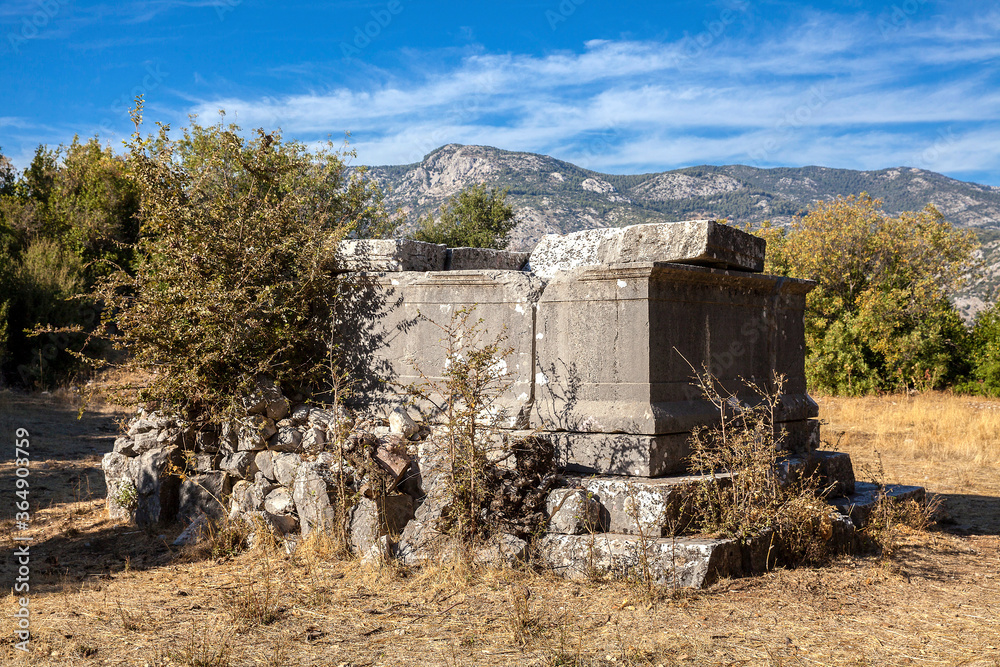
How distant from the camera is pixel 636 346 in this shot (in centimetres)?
505

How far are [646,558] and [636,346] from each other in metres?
1.44

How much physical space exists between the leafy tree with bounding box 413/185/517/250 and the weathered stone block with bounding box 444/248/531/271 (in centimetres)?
1939

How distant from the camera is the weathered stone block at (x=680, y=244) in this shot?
5.25 meters

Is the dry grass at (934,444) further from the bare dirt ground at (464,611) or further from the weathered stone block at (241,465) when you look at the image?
the weathered stone block at (241,465)

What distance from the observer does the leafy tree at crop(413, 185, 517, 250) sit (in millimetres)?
26969

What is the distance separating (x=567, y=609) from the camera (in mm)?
4000

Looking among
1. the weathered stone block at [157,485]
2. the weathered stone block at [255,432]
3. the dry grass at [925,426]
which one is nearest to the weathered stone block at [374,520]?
the weathered stone block at [255,432]

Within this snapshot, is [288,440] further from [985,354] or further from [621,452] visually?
[985,354]

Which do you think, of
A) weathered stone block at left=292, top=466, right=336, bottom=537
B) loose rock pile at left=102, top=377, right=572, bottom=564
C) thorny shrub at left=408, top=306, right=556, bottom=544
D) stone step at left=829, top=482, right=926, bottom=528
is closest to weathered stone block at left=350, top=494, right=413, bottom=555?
loose rock pile at left=102, top=377, right=572, bottom=564

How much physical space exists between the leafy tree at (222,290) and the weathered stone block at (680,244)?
2422 millimetres

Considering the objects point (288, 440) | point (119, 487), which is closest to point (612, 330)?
point (288, 440)

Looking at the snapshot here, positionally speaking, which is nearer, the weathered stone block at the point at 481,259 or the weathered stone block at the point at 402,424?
the weathered stone block at the point at 402,424

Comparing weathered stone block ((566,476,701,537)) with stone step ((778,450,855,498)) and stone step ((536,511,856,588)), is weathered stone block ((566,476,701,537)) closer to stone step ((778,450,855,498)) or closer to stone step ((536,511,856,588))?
stone step ((536,511,856,588))

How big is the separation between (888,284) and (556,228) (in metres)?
39.5
